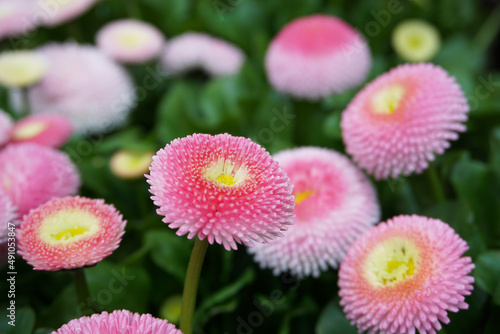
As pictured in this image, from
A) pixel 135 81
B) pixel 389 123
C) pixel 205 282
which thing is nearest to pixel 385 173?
pixel 389 123

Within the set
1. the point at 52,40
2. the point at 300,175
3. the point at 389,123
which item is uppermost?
the point at 389,123

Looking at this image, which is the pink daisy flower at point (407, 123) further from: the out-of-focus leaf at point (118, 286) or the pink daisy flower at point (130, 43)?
the pink daisy flower at point (130, 43)

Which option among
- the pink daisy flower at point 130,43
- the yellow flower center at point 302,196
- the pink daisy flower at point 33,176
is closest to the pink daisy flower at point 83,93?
the pink daisy flower at point 130,43

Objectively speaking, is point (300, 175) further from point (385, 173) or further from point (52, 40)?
point (52, 40)

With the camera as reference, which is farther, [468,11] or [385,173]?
[468,11]

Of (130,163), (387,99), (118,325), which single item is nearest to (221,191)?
(118,325)

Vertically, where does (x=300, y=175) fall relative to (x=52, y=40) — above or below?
above
